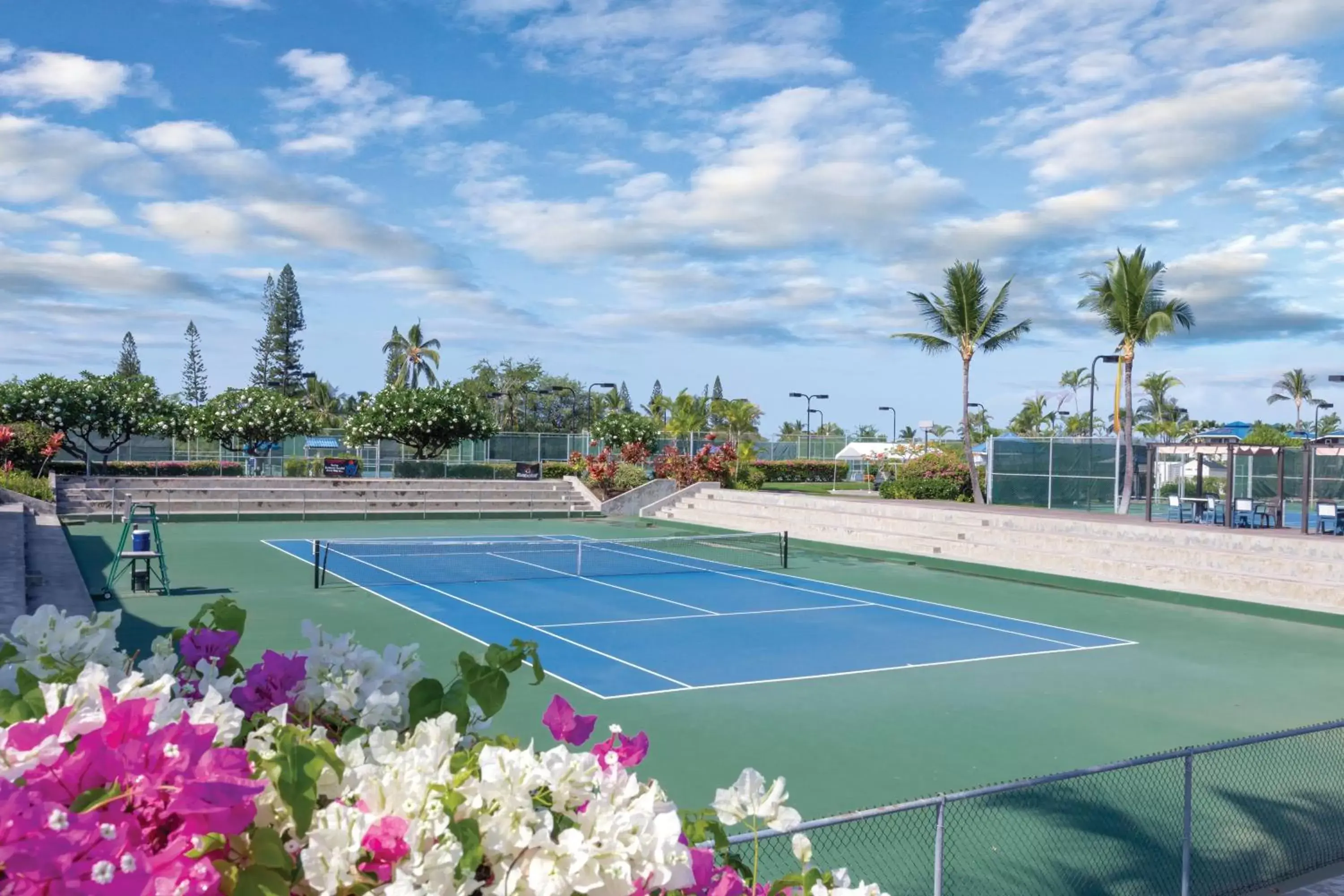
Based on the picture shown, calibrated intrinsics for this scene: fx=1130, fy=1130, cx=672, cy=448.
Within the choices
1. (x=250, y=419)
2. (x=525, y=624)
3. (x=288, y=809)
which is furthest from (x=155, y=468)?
(x=288, y=809)

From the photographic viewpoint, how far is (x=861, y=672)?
12.7 metres

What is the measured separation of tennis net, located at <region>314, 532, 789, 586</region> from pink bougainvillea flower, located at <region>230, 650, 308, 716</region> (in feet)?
55.1

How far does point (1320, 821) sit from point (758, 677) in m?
5.76

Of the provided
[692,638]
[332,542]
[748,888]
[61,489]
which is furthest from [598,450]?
[748,888]

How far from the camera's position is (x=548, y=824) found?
1678mm

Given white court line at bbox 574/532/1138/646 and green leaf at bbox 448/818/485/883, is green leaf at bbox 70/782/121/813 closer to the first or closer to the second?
green leaf at bbox 448/818/485/883

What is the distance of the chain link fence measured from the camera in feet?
21.3

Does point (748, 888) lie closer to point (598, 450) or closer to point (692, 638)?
point (692, 638)

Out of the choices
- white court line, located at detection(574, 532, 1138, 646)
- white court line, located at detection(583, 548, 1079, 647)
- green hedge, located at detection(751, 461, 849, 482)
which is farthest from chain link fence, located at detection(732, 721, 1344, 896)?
green hedge, located at detection(751, 461, 849, 482)

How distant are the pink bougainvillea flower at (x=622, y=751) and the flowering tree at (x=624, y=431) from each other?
38.3 m

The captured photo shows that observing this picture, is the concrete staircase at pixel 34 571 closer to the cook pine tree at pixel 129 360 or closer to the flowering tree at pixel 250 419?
the flowering tree at pixel 250 419

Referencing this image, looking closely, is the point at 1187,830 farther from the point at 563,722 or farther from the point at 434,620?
the point at 434,620

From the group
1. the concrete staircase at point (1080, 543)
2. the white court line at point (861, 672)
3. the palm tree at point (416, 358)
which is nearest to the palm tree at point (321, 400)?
the palm tree at point (416, 358)

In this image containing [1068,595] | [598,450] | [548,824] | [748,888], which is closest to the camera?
[548,824]
